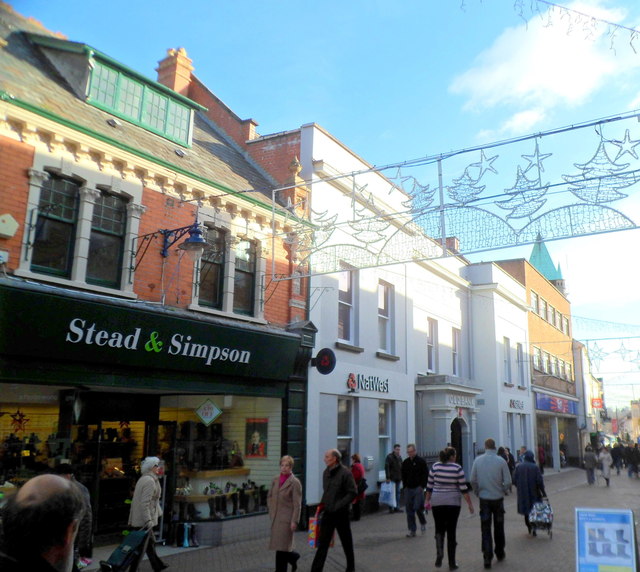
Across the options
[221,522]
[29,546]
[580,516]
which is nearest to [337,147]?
[221,522]

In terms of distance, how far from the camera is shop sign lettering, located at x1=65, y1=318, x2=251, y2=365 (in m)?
9.06

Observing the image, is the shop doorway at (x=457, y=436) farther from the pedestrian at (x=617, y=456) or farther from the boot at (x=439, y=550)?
the pedestrian at (x=617, y=456)

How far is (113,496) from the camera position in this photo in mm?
10805

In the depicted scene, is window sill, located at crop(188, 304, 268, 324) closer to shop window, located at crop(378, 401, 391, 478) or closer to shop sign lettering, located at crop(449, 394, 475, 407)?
shop window, located at crop(378, 401, 391, 478)

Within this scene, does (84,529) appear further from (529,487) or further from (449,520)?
(529,487)

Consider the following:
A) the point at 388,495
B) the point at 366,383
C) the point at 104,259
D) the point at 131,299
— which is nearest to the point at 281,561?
the point at 131,299

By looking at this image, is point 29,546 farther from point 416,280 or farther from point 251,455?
point 416,280

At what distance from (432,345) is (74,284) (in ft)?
48.9

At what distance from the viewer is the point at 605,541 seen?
6.37m

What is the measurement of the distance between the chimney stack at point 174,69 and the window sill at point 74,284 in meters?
9.14

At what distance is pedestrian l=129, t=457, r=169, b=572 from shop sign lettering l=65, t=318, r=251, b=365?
2.01 meters

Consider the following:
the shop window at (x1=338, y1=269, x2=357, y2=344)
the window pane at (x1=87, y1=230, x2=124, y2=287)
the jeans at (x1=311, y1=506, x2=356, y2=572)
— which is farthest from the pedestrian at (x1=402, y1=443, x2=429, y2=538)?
the window pane at (x1=87, y1=230, x2=124, y2=287)

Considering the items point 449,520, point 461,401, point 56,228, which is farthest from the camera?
point 461,401

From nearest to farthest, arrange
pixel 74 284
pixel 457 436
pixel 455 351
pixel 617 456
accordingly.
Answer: pixel 74 284 < pixel 457 436 < pixel 455 351 < pixel 617 456
